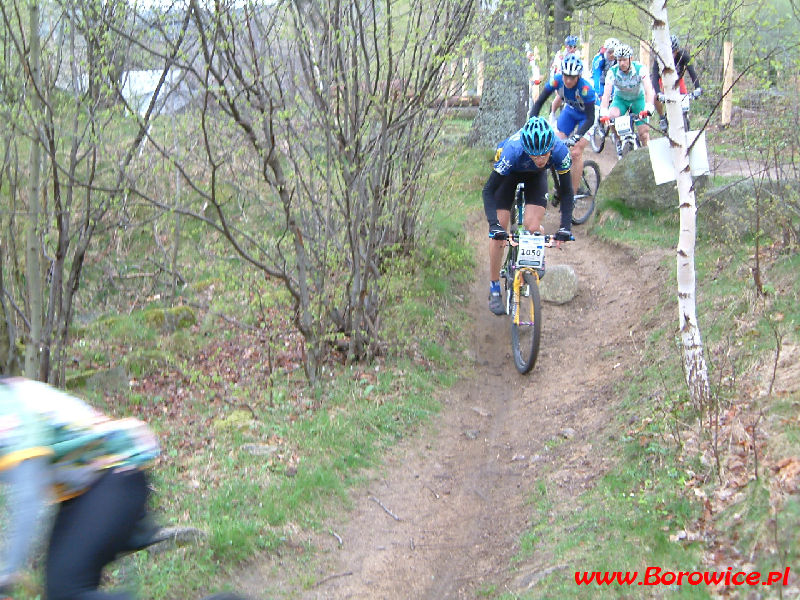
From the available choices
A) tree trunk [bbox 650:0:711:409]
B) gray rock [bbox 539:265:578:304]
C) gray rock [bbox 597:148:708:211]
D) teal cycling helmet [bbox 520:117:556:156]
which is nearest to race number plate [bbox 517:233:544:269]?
teal cycling helmet [bbox 520:117:556:156]

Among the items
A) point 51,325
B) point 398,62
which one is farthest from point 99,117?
point 398,62

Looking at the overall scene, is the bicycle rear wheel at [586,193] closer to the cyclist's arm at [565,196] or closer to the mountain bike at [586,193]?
the mountain bike at [586,193]

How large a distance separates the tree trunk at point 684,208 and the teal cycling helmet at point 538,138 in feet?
5.71

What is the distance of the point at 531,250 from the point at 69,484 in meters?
5.15

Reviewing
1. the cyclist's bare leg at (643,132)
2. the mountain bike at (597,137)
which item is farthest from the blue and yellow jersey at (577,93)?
the mountain bike at (597,137)

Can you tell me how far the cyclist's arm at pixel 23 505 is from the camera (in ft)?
8.10

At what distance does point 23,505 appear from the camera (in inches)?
99.2

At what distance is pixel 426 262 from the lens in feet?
31.1

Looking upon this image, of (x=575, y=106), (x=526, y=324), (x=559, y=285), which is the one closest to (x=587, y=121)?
(x=575, y=106)

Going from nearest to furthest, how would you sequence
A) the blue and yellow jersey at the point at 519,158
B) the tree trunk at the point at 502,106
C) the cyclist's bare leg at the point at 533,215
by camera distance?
1. the blue and yellow jersey at the point at 519,158
2. the cyclist's bare leg at the point at 533,215
3. the tree trunk at the point at 502,106

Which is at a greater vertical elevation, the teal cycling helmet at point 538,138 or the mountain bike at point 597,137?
the mountain bike at point 597,137

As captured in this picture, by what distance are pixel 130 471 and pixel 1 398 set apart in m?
0.52

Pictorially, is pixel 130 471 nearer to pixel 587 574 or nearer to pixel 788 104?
pixel 587 574

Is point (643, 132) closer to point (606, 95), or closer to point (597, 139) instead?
point (606, 95)
